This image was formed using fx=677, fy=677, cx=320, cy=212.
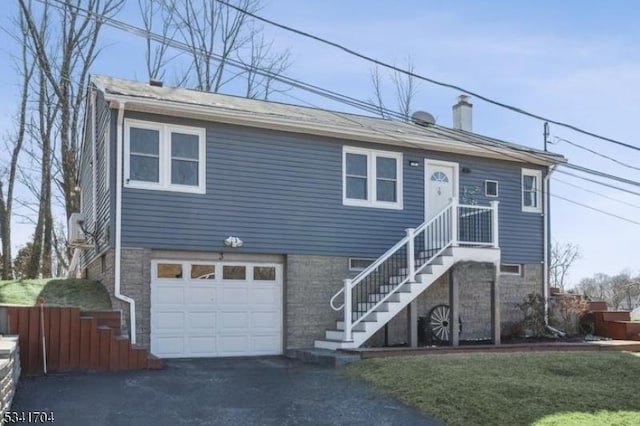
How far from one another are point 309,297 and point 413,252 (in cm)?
222

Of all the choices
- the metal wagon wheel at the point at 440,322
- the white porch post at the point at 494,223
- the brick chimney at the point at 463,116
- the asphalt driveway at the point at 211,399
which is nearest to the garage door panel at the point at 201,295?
the asphalt driveway at the point at 211,399

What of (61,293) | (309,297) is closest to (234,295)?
(309,297)

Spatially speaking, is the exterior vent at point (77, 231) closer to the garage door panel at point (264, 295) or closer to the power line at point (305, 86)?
the garage door panel at point (264, 295)

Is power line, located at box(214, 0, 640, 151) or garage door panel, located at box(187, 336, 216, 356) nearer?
power line, located at box(214, 0, 640, 151)

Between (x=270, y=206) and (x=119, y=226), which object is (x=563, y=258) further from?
(x=119, y=226)

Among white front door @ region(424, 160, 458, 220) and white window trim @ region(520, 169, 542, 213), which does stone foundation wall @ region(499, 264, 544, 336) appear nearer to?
white window trim @ region(520, 169, 542, 213)

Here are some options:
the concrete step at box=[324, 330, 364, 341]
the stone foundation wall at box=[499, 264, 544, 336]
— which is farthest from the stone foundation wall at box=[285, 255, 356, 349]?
the stone foundation wall at box=[499, 264, 544, 336]

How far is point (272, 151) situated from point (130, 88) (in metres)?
2.98

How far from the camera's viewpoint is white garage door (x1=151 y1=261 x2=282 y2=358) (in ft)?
40.1

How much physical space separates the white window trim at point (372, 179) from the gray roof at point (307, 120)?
0.28 metres

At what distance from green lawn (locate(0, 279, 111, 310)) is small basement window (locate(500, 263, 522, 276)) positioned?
349 inches

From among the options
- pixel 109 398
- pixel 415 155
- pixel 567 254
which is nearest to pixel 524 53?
pixel 415 155

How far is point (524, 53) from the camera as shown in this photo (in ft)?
41.1

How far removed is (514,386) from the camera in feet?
29.2
